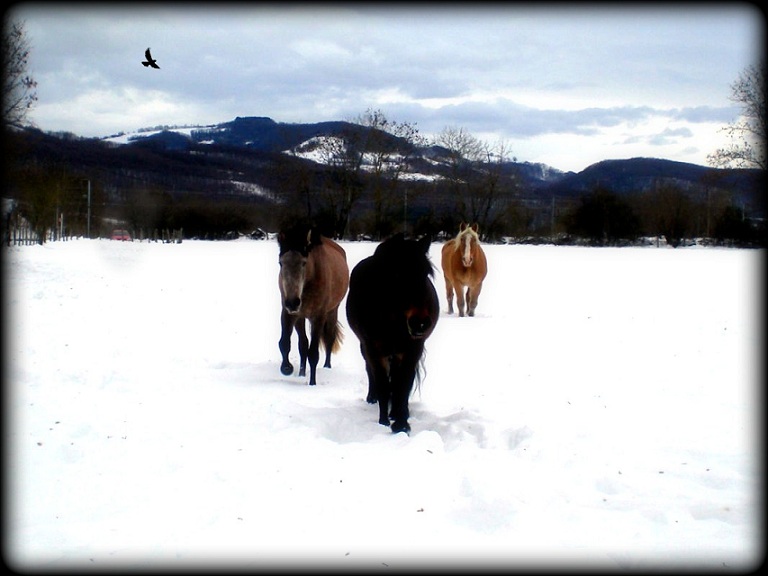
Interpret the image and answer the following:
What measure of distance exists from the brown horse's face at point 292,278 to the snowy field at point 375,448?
0.87 meters

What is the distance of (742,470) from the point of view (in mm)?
4109

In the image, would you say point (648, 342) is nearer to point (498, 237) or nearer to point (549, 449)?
point (549, 449)

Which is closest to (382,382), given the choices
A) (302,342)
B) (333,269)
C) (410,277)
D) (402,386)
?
(402,386)

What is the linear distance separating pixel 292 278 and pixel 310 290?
66 centimetres

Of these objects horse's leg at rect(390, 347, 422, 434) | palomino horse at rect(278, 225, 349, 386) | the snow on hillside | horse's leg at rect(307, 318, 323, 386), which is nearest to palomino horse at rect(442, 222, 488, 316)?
palomino horse at rect(278, 225, 349, 386)

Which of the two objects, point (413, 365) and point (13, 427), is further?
point (413, 365)

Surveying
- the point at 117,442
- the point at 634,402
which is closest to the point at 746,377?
the point at 634,402

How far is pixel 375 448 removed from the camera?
461 centimetres

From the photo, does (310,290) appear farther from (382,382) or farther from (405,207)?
(405,207)

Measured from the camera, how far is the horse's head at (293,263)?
21.4 ft

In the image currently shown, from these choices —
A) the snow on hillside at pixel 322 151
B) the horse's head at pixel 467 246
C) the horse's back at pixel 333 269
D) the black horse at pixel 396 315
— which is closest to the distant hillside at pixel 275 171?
the snow on hillside at pixel 322 151

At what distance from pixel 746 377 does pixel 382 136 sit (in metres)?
21.6

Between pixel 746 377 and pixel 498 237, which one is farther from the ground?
pixel 498 237

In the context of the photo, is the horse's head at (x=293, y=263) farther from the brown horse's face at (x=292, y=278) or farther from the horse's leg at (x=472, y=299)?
the horse's leg at (x=472, y=299)
